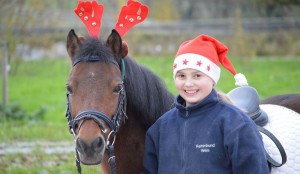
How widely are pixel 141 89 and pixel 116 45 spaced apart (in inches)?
14.9

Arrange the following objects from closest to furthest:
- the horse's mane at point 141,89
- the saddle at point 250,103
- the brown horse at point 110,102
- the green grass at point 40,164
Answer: the brown horse at point 110,102, the horse's mane at point 141,89, the saddle at point 250,103, the green grass at point 40,164

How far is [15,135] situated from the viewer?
848 centimetres

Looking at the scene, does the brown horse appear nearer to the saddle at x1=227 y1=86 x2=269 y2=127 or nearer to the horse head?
the horse head

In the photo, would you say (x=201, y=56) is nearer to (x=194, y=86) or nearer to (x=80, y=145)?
(x=194, y=86)

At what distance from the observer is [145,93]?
3.46 m

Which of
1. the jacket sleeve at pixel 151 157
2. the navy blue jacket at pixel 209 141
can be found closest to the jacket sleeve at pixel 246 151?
the navy blue jacket at pixel 209 141

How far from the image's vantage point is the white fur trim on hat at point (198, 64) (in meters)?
3.02

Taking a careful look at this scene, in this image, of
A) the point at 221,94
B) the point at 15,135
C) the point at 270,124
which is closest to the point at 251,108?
the point at 270,124

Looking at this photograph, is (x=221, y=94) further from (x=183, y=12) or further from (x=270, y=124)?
(x=183, y=12)

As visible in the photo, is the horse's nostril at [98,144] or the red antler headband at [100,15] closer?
the horse's nostril at [98,144]

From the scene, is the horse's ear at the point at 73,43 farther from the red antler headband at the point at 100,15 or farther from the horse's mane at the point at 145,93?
the horse's mane at the point at 145,93

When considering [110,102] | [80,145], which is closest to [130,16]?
[110,102]

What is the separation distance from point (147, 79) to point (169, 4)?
93.8 feet

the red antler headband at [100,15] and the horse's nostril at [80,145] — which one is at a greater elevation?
the red antler headband at [100,15]
